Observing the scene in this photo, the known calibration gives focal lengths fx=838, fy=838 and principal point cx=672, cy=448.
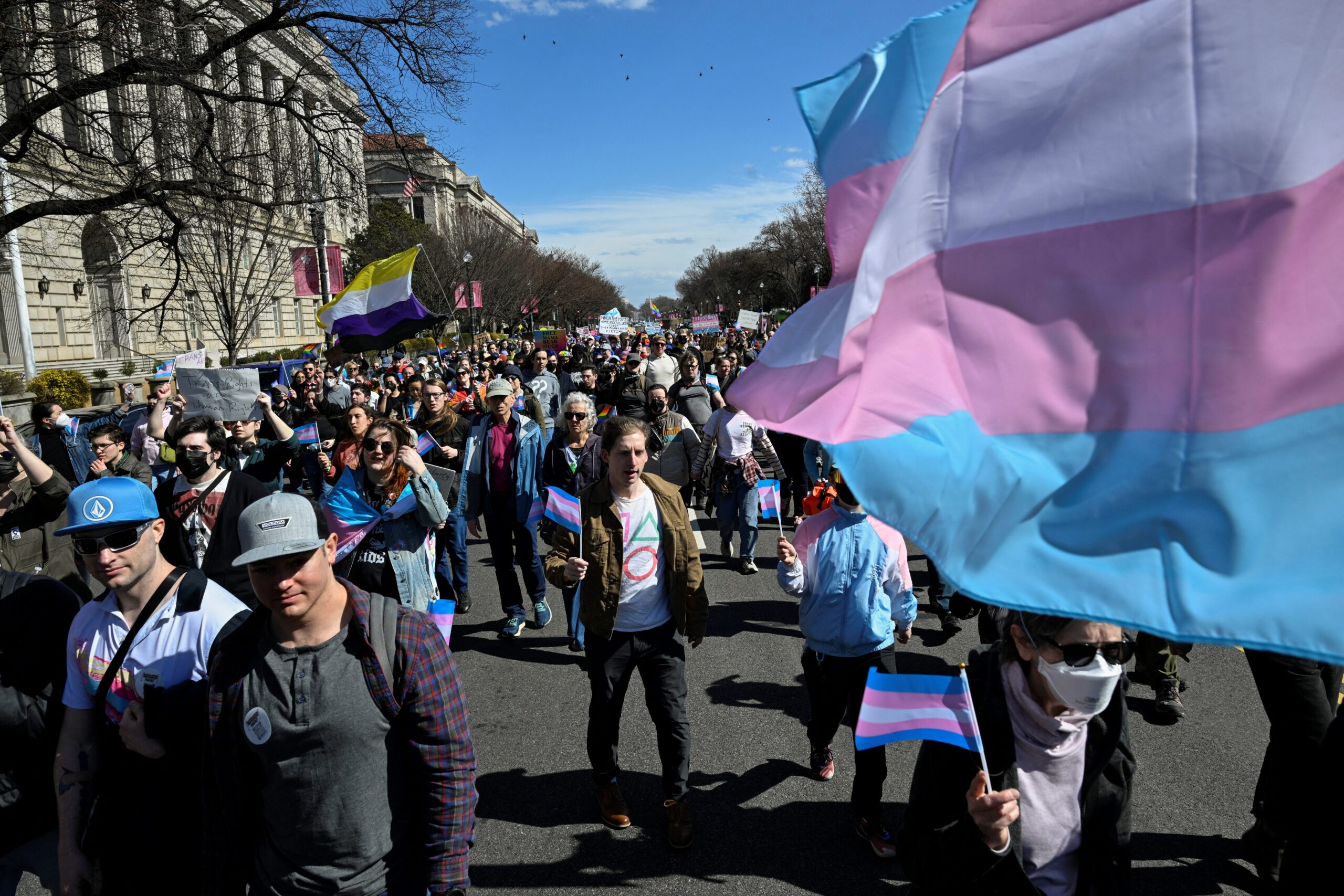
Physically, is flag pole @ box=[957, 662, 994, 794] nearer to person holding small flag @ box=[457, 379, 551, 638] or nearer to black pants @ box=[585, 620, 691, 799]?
black pants @ box=[585, 620, 691, 799]

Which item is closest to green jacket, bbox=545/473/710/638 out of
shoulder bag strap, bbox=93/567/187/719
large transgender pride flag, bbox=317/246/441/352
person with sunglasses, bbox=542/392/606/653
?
shoulder bag strap, bbox=93/567/187/719

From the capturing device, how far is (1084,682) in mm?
2098

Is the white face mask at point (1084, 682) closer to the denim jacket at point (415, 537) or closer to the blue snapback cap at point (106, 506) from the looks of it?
the blue snapback cap at point (106, 506)

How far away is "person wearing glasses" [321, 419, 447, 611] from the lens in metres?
4.73

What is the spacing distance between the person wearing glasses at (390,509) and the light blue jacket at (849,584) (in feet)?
6.84

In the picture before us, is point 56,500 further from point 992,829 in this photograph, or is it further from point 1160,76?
point 1160,76

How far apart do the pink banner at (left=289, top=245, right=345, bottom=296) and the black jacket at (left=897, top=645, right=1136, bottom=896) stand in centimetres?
2115

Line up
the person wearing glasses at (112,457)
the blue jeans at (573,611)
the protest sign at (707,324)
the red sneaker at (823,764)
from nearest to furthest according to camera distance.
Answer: the red sneaker at (823,764)
the blue jeans at (573,611)
the person wearing glasses at (112,457)
the protest sign at (707,324)

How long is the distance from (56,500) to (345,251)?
160ft

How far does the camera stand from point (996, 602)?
57.6 inches

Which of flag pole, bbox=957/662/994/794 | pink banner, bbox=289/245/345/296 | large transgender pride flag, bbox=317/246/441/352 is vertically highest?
pink banner, bbox=289/245/345/296

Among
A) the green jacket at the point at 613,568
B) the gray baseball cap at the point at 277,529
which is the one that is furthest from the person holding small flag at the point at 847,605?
the gray baseball cap at the point at 277,529

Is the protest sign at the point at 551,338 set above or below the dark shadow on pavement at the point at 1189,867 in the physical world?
above

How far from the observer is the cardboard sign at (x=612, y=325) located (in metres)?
28.5
